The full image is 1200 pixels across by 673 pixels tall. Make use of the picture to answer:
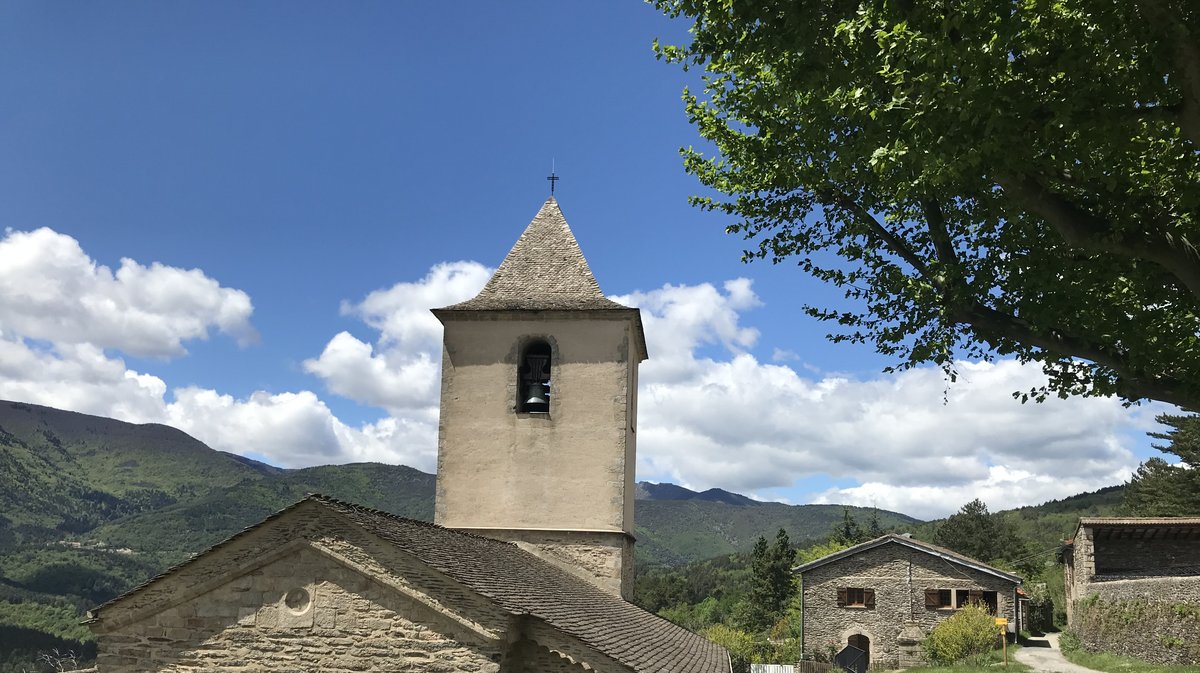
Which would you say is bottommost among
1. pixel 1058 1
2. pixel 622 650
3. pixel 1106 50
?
pixel 622 650

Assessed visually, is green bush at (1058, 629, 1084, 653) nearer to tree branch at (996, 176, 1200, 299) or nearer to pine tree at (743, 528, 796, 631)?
pine tree at (743, 528, 796, 631)

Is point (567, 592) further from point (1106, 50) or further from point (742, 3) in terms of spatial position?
point (1106, 50)

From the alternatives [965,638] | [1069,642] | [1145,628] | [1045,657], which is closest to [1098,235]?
[1145,628]

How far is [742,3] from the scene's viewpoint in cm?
852

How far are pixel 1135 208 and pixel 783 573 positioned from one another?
185ft

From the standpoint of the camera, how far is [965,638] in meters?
31.0

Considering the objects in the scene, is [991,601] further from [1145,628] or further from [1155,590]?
[1145,628]

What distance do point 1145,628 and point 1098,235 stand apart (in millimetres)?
21735

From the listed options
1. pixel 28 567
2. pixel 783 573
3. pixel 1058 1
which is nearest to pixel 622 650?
pixel 1058 1

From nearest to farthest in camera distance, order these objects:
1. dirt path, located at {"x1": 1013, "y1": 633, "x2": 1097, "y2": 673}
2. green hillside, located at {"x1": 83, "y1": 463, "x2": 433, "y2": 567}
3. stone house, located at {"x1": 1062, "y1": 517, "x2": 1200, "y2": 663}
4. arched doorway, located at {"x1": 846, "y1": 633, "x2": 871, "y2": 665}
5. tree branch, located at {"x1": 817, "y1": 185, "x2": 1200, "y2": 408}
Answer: tree branch, located at {"x1": 817, "y1": 185, "x2": 1200, "y2": 408} < stone house, located at {"x1": 1062, "y1": 517, "x2": 1200, "y2": 663} < dirt path, located at {"x1": 1013, "y1": 633, "x2": 1097, "y2": 673} < arched doorway, located at {"x1": 846, "y1": 633, "x2": 871, "y2": 665} < green hillside, located at {"x1": 83, "y1": 463, "x2": 433, "y2": 567}

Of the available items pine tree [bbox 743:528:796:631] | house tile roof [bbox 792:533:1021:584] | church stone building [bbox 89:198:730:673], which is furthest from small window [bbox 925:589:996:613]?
pine tree [bbox 743:528:796:631]

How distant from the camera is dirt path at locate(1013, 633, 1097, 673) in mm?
25819

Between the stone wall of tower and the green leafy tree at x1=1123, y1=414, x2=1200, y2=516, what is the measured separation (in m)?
40.0

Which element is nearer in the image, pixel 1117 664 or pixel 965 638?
pixel 1117 664
